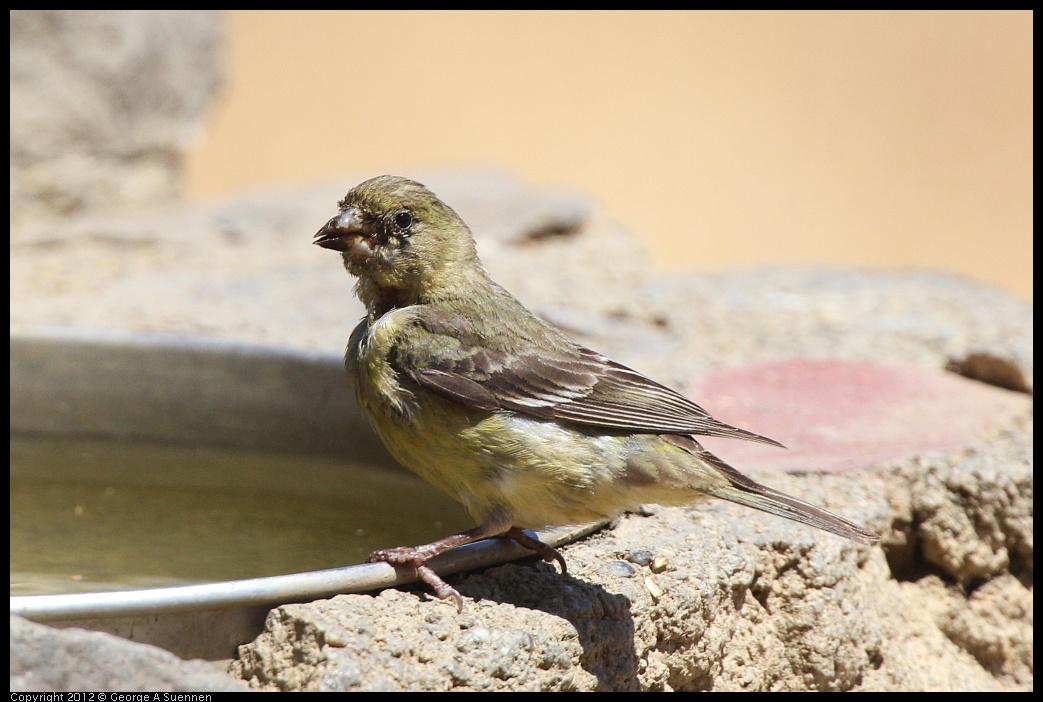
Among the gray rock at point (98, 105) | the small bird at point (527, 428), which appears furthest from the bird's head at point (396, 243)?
the gray rock at point (98, 105)

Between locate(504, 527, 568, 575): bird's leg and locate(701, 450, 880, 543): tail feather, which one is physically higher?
locate(701, 450, 880, 543): tail feather

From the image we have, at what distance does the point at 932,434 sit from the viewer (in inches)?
158

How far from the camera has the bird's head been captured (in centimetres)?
334

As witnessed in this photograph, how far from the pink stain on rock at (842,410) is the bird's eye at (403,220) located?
3.94 feet

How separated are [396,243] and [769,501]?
3.80 ft

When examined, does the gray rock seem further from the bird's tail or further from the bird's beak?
the bird's tail

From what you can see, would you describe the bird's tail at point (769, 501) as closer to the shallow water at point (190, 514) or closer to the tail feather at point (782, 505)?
the tail feather at point (782, 505)

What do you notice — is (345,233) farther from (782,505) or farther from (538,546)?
(782,505)

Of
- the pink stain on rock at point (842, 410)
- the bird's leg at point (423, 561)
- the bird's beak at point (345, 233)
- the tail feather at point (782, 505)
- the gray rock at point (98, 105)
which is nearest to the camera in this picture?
the bird's leg at point (423, 561)

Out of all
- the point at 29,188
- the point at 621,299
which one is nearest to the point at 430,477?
the point at 621,299

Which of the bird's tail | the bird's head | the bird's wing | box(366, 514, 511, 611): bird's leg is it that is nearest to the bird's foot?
box(366, 514, 511, 611): bird's leg

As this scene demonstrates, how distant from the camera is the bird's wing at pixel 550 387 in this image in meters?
2.98

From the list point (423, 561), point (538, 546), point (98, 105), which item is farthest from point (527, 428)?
point (98, 105)

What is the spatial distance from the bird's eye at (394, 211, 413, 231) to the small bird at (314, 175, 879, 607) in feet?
0.78
